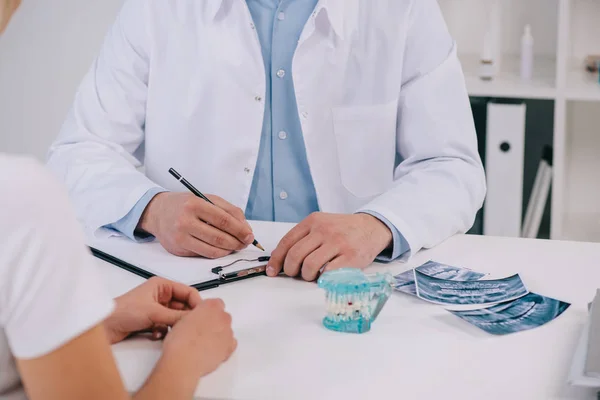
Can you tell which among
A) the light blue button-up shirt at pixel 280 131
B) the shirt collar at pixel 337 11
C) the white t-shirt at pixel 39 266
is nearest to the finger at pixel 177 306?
the white t-shirt at pixel 39 266

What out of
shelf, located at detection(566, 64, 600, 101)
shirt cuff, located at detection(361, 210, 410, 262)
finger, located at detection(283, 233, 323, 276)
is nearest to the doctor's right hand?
finger, located at detection(283, 233, 323, 276)

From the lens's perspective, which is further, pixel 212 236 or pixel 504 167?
pixel 504 167

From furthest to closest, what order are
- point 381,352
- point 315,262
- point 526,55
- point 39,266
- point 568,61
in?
point 568,61
point 526,55
point 315,262
point 381,352
point 39,266

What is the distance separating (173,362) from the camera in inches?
38.5

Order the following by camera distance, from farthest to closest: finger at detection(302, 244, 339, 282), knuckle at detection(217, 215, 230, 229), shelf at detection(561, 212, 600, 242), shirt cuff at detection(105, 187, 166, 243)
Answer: shelf at detection(561, 212, 600, 242) → shirt cuff at detection(105, 187, 166, 243) → knuckle at detection(217, 215, 230, 229) → finger at detection(302, 244, 339, 282)

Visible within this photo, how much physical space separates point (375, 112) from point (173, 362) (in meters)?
0.97

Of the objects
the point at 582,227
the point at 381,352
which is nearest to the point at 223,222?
the point at 381,352

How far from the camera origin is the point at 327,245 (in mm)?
1350

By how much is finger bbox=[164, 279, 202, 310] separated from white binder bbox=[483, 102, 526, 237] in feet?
5.66

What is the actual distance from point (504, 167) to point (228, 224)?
151 cm

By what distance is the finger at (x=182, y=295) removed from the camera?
116cm

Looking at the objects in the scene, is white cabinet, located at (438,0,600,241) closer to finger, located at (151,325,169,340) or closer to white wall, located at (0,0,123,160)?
white wall, located at (0,0,123,160)

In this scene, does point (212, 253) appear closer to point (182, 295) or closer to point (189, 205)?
point (189, 205)

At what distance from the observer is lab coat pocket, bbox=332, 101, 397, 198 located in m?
1.82
